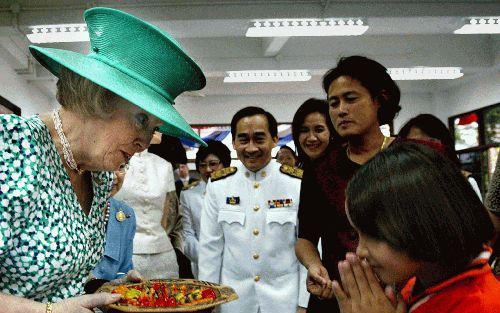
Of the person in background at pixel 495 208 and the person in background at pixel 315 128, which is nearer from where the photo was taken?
the person in background at pixel 495 208

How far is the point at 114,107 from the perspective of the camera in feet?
4.07

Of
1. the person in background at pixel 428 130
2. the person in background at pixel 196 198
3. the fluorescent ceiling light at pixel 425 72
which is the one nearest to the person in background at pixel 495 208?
the person in background at pixel 428 130

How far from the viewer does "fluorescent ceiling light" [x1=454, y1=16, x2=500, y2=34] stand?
611 centimetres

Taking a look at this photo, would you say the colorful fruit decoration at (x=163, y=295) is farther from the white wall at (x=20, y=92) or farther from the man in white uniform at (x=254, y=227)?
the white wall at (x=20, y=92)

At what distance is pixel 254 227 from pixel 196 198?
4.97 ft

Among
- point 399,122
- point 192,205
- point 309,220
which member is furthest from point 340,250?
point 399,122

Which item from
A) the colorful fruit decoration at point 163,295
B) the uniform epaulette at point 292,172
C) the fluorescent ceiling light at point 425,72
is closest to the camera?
the colorful fruit decoration at point 163,295

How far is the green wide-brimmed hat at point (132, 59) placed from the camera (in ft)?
3.85

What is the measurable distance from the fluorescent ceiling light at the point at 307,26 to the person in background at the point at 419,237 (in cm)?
504

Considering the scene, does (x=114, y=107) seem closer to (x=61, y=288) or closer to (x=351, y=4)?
(x=61, y=288)

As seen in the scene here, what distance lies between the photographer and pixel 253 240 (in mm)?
2604

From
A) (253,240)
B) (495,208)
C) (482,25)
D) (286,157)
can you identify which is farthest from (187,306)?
(482,25)

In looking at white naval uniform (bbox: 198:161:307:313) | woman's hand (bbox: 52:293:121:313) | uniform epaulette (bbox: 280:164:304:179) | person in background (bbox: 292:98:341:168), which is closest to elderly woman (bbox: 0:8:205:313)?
woman's hand (bbox: 52:293:121:313)

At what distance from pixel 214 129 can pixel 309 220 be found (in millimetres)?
8384
